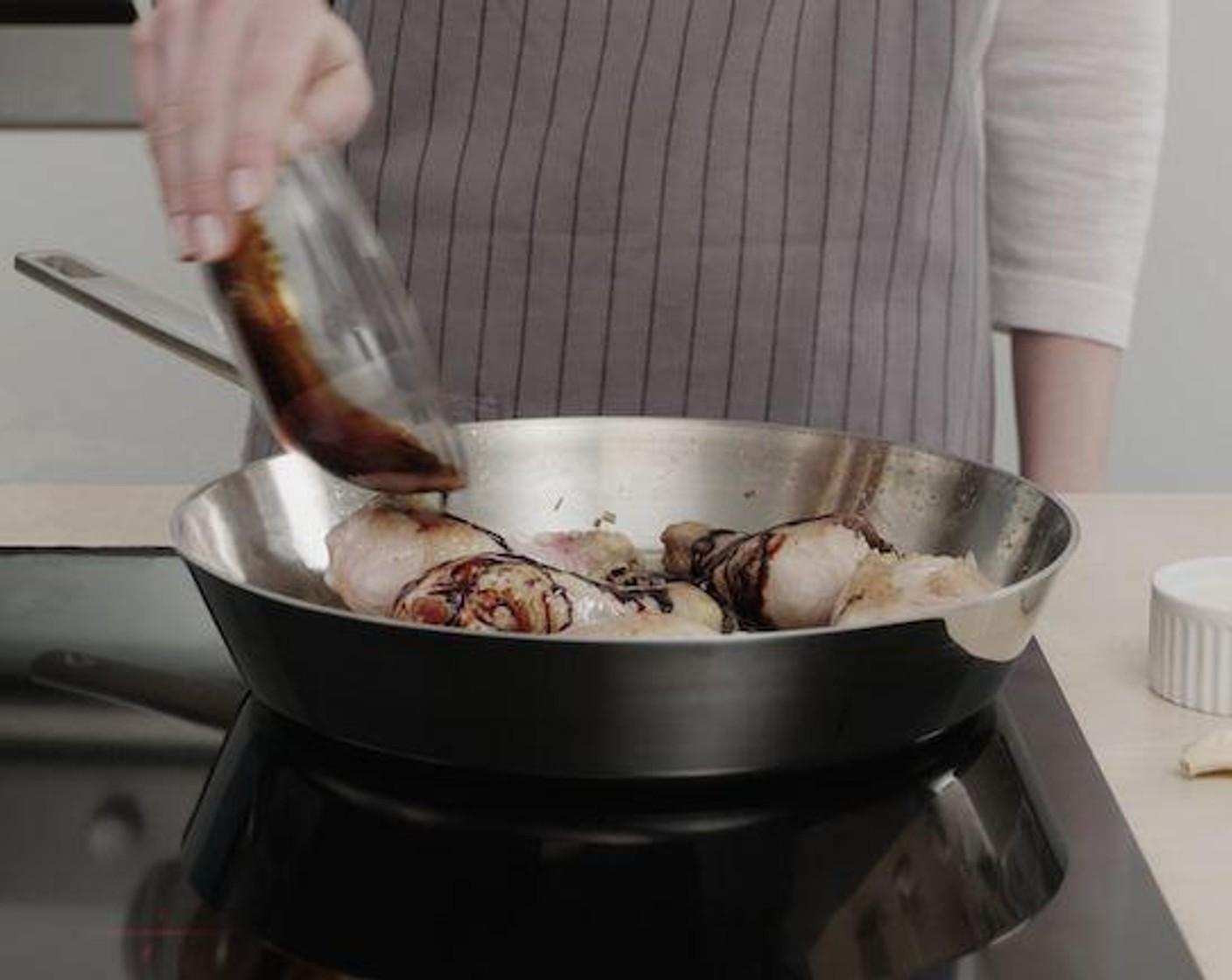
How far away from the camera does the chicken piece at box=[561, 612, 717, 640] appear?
1.92 feet

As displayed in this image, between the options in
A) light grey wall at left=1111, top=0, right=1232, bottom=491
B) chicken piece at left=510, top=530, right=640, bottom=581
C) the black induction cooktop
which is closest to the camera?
the black induction cooktop

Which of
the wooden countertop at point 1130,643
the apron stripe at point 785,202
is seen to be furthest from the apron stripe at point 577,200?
the wooden countertop at point 1130,643

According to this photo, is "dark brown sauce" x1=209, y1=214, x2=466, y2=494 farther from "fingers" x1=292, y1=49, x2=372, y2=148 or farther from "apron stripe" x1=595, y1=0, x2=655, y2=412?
"apron stripe" x1=595, y1=0, x2=655, y2=412

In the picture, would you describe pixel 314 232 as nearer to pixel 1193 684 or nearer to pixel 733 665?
pixel 733 665

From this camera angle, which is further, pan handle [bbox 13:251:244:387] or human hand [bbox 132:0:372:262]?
pan handle [bbox 13:251:244:387]

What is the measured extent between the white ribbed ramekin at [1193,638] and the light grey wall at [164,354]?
4.13 feet

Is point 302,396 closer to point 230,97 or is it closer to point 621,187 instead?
point 230,97

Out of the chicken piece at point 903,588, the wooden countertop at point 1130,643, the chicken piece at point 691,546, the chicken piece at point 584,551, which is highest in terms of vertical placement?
the chicken piece at point 903,588

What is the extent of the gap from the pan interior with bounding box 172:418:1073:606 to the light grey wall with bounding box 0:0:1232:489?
3.97ft

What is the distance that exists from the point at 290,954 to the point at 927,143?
0.73 meters

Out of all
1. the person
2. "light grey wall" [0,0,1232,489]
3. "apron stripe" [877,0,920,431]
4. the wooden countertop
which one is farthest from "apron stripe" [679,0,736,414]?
"light grey wall" [0,0,1232,489]

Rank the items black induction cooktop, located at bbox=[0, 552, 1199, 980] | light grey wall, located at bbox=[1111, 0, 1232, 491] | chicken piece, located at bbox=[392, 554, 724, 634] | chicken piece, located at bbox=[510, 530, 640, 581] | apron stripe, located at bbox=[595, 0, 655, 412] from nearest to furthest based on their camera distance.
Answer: black induction cooktop, located at bbox=[0, 552, 1199, 980] → chicken piece, located at bbox=[392, 554, 724, 634] → chicken piece, located at bbox=[510, 530, 640, 581] → apron stripe, located at bbox=[595, 0, 655, 412] → light grey wall, located at bbox=[1111, 0, 1232, 491]

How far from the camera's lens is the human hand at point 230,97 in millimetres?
603

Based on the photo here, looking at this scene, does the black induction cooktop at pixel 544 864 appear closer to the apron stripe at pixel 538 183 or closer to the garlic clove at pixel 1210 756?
the garlic clove at pixel 1210 756
